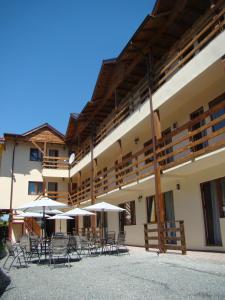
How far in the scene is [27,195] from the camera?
96.5ft

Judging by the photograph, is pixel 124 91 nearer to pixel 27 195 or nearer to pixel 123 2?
pixel 123 2

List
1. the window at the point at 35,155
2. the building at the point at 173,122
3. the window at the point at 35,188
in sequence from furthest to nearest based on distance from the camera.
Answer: the window at the point at 35,155 < the window at the point at 35,188 < the building at the point at 173,122

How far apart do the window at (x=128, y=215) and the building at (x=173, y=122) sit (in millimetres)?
60

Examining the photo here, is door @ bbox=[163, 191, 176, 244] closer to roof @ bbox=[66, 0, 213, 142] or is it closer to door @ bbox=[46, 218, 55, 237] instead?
roof @ bbox=[66, 0, 213, 142]

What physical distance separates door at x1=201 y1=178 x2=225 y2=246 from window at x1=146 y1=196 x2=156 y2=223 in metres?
4.37

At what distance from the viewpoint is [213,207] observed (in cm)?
1269

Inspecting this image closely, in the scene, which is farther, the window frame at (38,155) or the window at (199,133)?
the window frame at (38,155)

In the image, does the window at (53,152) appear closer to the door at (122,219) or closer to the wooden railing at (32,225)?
the wooden railing at (32,225)

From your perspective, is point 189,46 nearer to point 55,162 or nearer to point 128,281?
point 128,281

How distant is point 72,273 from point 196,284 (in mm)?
3688

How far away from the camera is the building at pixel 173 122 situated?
466 inches

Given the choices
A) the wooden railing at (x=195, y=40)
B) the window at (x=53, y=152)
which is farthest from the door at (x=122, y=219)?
the window at (x=53, y=152)

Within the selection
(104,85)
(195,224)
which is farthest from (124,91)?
(195,224)

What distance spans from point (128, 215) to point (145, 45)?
33.5 feet
